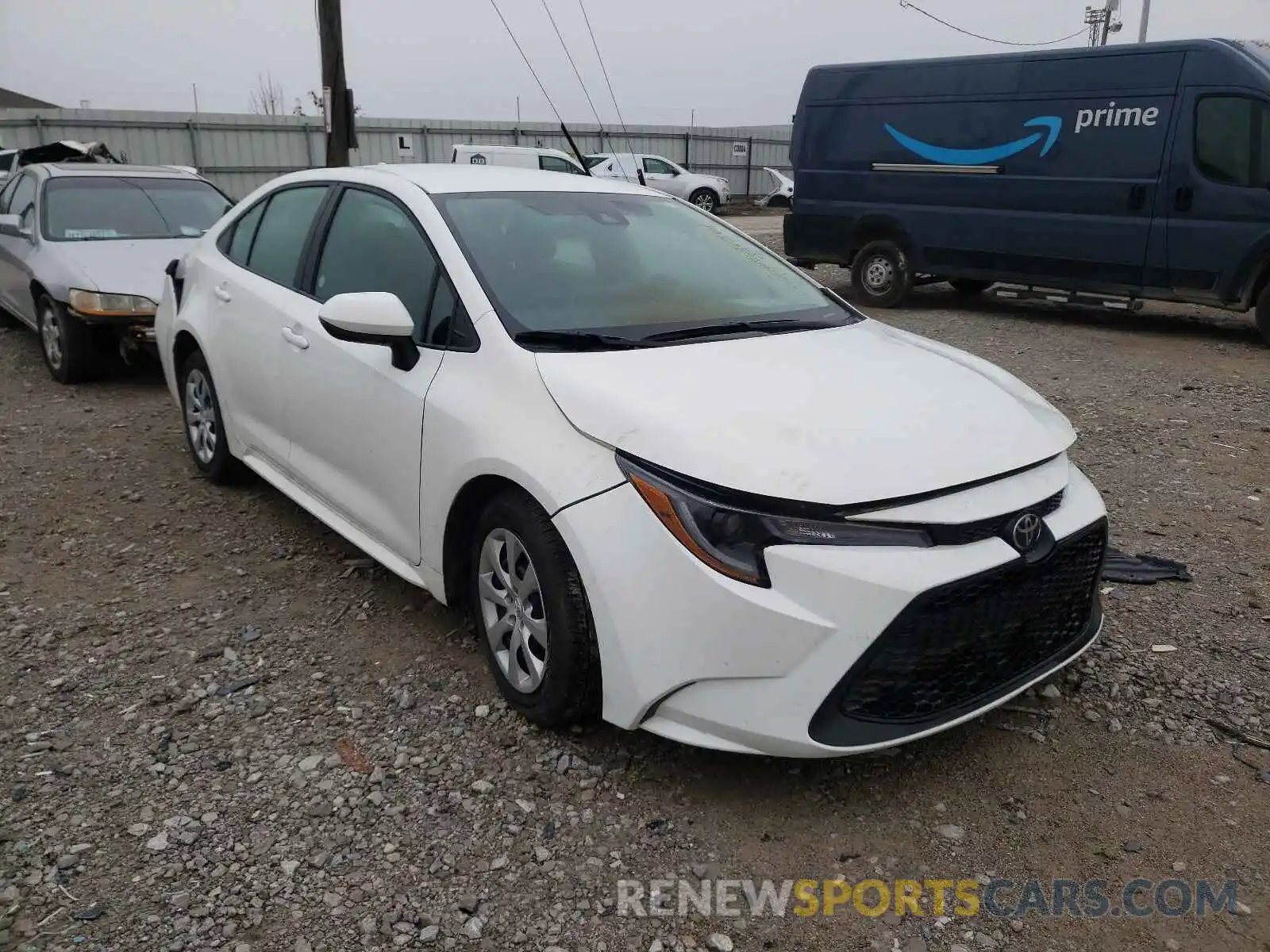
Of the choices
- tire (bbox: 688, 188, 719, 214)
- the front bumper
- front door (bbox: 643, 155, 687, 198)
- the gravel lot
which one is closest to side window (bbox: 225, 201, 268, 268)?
the gravel lot

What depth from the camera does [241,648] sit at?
11.4ft

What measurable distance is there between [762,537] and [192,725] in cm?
186

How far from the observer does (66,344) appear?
6891 mm

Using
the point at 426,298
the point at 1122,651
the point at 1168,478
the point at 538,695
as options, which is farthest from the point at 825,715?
the point at 1168,478

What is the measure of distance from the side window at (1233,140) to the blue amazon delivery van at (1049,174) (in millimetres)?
12

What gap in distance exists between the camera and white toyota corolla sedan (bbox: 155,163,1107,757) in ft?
7.75

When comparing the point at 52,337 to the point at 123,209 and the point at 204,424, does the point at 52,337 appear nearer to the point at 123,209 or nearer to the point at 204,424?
the point at 123,209

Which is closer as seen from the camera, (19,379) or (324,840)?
(324,840)

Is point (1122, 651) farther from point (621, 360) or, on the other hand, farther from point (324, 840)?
point (324, 840)

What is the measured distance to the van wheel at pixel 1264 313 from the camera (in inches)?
337

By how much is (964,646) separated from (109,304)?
6275 millimetres

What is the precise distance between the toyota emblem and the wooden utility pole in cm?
1151

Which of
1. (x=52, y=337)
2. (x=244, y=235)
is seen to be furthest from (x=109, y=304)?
(x=244, y=235)

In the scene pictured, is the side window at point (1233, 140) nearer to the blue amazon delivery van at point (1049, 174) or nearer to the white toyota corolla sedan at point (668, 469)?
the blue amazon delivery van at point (1049, 174)
